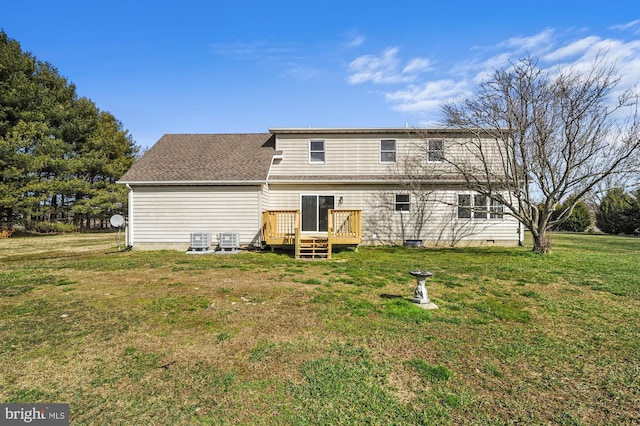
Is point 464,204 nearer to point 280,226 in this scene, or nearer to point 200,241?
point 280,226

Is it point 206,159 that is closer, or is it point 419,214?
point 419,214

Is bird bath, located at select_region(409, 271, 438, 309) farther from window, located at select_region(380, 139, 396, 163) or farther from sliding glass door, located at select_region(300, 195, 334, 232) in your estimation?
window, located at select_region(380, 139, 396, 163)

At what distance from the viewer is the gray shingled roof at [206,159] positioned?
41.9ft

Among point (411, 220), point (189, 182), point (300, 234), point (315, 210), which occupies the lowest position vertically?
point (300, 234)

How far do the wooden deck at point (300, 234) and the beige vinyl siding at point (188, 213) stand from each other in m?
0.83

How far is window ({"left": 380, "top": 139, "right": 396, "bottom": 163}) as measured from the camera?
14.5 m

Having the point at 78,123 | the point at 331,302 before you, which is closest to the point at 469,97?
the point at 331,302

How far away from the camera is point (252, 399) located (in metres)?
2.75

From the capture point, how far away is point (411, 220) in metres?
13.9

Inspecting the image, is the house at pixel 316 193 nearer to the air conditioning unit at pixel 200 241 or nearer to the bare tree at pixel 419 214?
the bare tree at pixel 419 214

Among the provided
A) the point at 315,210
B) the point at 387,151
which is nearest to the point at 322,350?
the point at 315,210

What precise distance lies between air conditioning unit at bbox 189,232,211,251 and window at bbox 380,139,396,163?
328 inches

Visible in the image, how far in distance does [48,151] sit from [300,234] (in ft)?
68.9

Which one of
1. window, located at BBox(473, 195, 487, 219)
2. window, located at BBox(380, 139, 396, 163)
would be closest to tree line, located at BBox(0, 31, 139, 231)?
window, located at BBox(380, 139, 396, 163)
